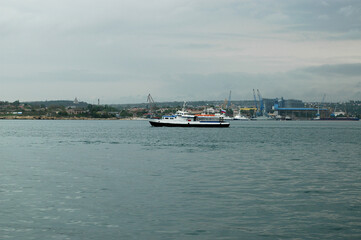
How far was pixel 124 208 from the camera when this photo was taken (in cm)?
2095

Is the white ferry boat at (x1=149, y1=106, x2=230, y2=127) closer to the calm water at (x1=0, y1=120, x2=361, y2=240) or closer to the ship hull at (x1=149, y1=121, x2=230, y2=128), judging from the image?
the ship hull at (x1=149, y1=121, x2=230, y2=128)

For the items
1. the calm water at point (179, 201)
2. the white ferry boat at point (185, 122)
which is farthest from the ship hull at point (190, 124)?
the calm water at point (179, 201)

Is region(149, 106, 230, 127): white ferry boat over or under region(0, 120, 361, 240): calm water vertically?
over

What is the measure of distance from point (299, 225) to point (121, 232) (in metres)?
7.35

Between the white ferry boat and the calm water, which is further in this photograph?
the white ferry boat

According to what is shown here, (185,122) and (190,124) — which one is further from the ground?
(185,122)

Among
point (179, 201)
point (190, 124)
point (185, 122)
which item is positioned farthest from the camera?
point (190, 124)

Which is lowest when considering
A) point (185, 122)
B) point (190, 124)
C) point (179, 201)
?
point (179, 201)

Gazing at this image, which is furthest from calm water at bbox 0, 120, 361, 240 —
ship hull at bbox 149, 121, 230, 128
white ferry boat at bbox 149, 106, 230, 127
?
white ferry boat at bbox 149, 106, 230, 127

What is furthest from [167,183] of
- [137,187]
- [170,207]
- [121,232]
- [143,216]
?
[121,232]

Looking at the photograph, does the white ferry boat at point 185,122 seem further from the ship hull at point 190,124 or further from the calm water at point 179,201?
the calm water at point 179,201

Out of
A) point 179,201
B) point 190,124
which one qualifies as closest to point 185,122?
point 190,124

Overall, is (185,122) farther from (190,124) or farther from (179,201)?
(179,201)

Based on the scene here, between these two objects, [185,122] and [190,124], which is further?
[190,124]
